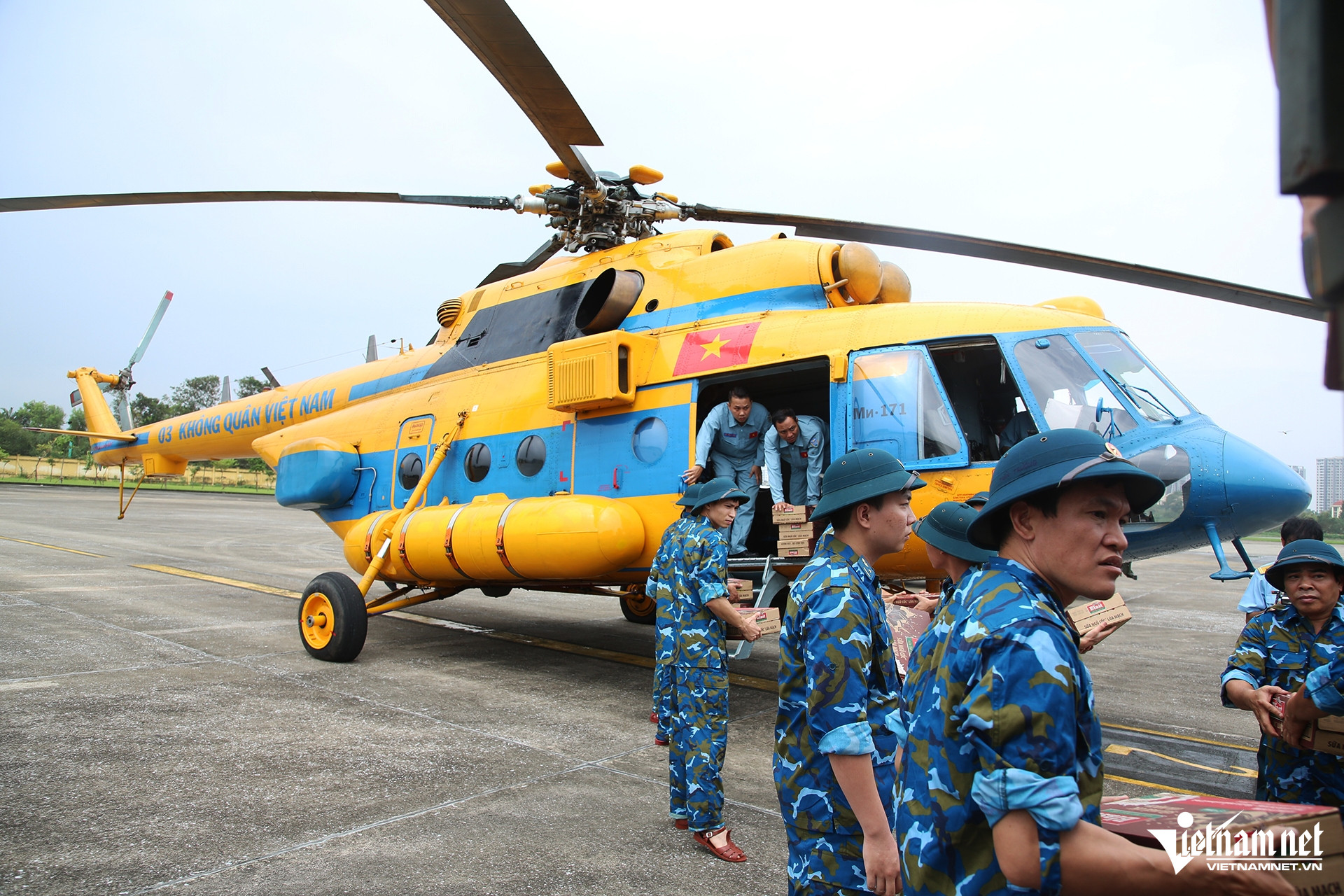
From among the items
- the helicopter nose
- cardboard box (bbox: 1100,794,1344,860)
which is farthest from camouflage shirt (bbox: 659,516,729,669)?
the helicopter nose

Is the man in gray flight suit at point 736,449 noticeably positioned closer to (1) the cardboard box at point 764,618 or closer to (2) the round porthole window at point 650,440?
(2) the round porthole window at point 650,440

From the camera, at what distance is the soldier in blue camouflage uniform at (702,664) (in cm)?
395

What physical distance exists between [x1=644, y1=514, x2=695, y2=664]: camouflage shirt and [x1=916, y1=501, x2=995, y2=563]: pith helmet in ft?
5.86

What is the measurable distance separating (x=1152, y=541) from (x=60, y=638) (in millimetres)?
9812

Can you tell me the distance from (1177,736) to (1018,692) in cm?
601

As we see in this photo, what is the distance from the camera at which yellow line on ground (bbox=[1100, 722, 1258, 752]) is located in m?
5.87

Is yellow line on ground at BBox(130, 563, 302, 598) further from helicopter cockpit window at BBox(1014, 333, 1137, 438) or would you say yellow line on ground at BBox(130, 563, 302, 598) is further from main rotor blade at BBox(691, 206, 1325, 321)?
helicopter cockpit window at BBox(1014, 333, 1137, 438)

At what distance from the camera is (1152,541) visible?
202 inches

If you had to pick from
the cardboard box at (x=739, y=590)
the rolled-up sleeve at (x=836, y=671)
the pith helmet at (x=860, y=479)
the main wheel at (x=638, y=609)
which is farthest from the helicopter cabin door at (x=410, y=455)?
the rolled-up sleeve at (x=836, y=671)

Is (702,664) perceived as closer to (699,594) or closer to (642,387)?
(699,594)

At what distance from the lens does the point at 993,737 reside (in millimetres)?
1420

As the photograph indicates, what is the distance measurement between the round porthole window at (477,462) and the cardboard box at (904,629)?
497 centimetres
